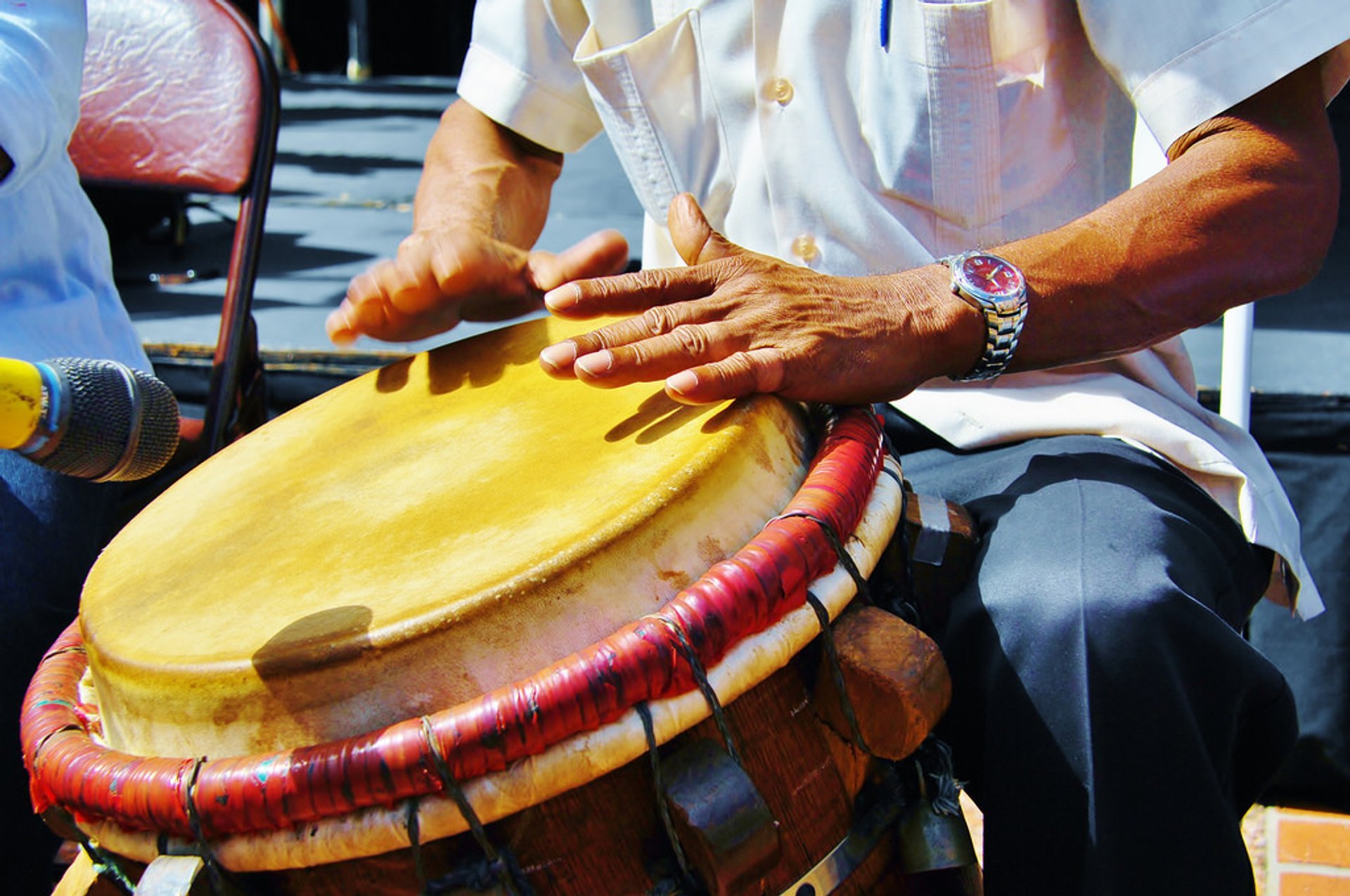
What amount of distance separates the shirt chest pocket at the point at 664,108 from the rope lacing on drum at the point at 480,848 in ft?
2.75

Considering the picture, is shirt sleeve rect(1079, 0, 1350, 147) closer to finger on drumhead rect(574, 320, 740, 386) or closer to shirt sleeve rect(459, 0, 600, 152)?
finger on drumhead rect(574, 320, 740, 386)

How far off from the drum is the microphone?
13 centimetres

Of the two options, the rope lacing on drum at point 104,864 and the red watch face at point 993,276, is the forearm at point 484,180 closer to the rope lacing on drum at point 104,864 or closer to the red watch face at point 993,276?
the red watch face at point 993,276

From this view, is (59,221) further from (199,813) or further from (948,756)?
(948,756)

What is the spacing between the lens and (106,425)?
76cm

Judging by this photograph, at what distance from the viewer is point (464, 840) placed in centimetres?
76

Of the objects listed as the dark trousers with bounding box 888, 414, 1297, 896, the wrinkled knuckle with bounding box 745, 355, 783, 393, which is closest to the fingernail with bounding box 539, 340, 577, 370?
the wrinkled knuckle with bounding box 745, 355, 783, 393

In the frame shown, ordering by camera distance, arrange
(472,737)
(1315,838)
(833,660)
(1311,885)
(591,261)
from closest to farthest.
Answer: (472,737) < (833,660) < (591,261) < (1311,885) < (1315,838)

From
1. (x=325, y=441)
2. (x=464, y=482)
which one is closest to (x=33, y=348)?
(x=325, y=441)

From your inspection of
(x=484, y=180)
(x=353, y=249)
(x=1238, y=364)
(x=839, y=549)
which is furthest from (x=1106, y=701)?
(x=353, y=249)

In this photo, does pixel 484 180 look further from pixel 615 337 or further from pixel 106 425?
pixel 106 425

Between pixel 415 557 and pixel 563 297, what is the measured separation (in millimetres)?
278

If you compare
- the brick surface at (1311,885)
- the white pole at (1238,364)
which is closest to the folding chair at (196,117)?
the white pole at (1238,364)

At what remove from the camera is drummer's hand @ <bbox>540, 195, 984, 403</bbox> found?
3.02 ft
